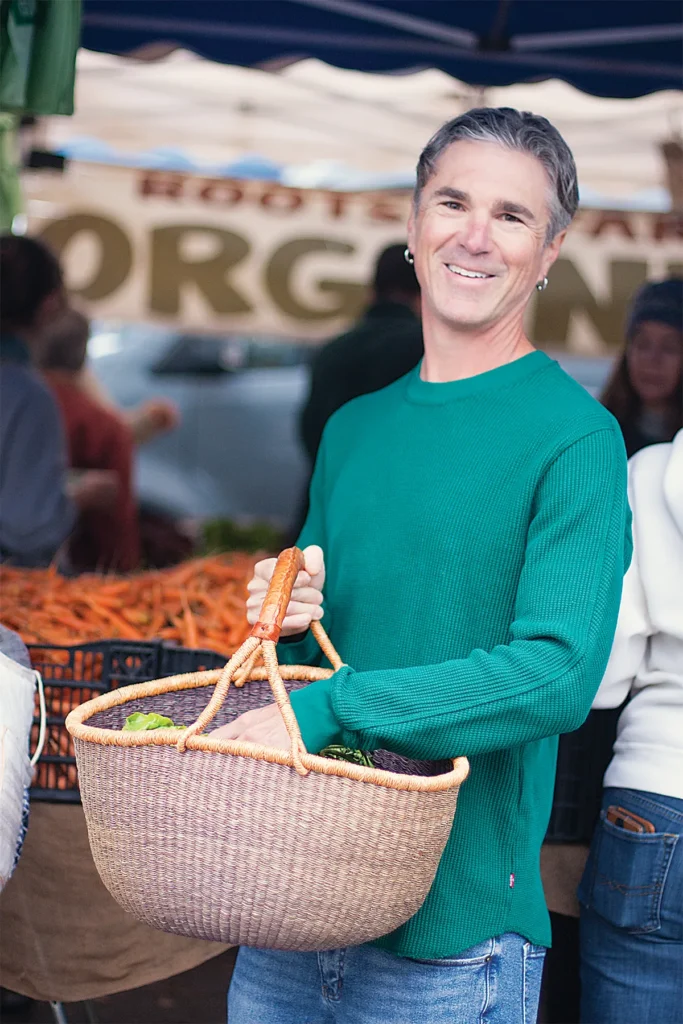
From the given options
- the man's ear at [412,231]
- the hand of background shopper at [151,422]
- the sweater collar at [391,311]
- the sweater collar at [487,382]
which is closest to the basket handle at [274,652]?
the sweater collar at [487,382]

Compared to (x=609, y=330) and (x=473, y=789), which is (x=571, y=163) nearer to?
(x=473, y=789)

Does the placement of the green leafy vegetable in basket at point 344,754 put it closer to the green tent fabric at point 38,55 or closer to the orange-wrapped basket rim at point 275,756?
the orange-wrapped basket rim at point 275,756

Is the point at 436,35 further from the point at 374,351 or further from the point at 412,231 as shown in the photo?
the point at 412,231

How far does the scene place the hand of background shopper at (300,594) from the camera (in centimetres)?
185

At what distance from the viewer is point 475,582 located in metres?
1.75

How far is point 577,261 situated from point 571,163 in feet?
14.9

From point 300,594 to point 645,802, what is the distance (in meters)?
0.83

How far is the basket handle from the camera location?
1469 millimetres

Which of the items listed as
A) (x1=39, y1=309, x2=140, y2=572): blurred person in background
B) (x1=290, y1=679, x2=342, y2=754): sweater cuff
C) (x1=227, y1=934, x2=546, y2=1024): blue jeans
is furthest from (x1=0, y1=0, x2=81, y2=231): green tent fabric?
(x1=39, y1=309, x2=140, y2=572): blurred person in background

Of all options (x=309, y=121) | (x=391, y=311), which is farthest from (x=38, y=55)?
(x=309, y=121)

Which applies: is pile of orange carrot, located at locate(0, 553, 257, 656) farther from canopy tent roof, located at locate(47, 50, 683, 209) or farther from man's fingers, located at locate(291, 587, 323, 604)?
canopy tent roof, located at locate(47, 50, 683, 209)

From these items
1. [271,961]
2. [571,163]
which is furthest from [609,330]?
[271,961]

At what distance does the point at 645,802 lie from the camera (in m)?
2.23

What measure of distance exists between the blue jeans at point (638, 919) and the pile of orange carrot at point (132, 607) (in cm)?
109
